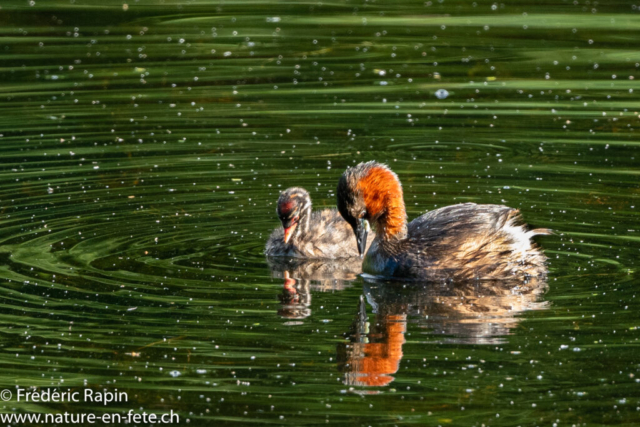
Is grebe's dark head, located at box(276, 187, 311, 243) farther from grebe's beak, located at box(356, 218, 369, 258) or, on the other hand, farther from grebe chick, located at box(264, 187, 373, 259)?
grebe's beak, located at box(356, 218, 369, 258)

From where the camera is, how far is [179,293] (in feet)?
26.3

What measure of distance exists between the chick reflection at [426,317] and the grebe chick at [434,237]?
0.44ft

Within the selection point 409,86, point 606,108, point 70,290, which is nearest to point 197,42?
point 409,86

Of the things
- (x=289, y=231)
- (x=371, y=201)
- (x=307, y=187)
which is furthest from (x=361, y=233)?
(x=307, y=187)

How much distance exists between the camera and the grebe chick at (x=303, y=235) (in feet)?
31.0

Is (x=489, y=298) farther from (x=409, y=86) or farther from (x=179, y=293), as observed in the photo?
(x=409, y=86)

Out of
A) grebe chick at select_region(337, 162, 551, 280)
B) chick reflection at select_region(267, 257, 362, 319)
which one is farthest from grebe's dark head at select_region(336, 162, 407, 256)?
chick reflection at select_region(267, 257, 362, 319)

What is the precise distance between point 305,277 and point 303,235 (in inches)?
31.7

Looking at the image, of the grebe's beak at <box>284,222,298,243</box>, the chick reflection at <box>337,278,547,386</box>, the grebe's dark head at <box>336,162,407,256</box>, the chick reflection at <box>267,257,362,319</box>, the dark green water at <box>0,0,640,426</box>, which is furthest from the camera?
the grebe's beak at <box>284,222,298,243</box>

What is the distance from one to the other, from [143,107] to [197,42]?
10.7ft

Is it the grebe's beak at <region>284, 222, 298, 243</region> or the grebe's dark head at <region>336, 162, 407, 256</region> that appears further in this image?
the grebe's beak at <region>284, 222, 298, 243</region>

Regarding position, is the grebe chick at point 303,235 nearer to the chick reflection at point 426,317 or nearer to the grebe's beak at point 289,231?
the grebe's beak at point 289,231

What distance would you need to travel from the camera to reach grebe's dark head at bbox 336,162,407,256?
868cm

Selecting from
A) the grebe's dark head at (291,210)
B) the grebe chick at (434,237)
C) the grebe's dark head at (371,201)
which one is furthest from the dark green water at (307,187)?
the grebe's dark head at (371,201)
